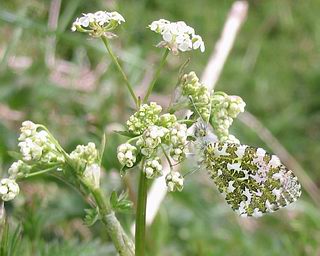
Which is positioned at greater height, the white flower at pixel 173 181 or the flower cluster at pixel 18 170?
the white flower at pixel 173 181

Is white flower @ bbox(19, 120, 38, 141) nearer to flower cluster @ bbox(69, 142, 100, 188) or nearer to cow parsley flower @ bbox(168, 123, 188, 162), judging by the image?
flower cluster @ bbox(69, 142, 100, 188)

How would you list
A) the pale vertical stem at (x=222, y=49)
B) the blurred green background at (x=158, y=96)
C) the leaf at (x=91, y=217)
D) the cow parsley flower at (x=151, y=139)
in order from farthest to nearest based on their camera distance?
the pale vertical stem at (x=222, y=49), the blurred green background at (x=158, y=96), the leaf at (x=91, y=217), the cow parsley flower at (x=151, y=139)

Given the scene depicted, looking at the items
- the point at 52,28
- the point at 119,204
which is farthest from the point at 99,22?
the point at 52,28

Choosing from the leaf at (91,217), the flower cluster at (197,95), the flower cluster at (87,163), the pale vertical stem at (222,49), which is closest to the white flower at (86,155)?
the flower cluster at (87,163)

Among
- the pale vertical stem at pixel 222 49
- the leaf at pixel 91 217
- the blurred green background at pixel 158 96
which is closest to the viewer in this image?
the leaf at pixel 91 217

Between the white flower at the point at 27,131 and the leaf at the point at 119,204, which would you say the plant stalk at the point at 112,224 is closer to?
the leaf at the point at 119,204

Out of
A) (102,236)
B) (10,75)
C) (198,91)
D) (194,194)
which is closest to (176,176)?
(198,91)

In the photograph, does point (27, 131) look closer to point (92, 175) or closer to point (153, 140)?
point (92, 175)

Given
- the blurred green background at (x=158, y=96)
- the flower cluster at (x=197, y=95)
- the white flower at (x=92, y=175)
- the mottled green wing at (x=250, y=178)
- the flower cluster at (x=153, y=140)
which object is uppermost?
the flower cluster at (x=197, y=95)
